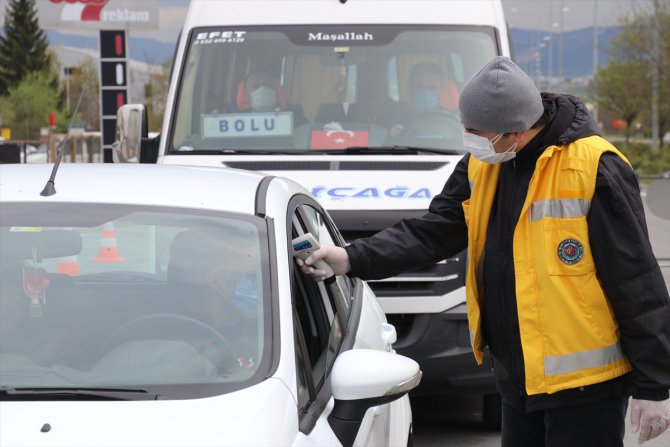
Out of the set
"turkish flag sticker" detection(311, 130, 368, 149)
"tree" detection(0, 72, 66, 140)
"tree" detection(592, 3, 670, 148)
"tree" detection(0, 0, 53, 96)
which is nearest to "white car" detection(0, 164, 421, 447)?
"turkish flag sticker" detection(311, 130, 368, 149)

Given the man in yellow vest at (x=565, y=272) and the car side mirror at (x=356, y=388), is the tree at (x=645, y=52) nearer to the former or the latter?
the man in yellow vest at (x=565, y=272)

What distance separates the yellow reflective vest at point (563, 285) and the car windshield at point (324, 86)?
386 centimetres

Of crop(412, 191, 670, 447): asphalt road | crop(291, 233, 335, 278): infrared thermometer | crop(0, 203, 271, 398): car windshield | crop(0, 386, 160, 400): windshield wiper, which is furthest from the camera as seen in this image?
crop(412, 191, 670, 447): asphalt road

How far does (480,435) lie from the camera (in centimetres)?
660

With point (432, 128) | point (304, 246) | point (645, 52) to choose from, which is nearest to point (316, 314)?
point (304, 246)

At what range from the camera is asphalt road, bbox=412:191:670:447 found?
6430 mm

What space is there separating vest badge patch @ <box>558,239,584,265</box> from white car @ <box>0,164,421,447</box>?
0.52 m

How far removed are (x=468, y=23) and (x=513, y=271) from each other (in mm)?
4574

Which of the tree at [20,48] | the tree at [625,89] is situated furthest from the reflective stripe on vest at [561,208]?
the tree at [20,48]

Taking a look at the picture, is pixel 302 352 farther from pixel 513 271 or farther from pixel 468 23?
pixel 468 23

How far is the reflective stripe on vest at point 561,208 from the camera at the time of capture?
3311mm

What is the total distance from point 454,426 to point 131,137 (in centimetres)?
269

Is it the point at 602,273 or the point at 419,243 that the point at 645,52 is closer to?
the point at 419,243

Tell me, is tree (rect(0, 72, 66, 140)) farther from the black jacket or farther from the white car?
the black jacket
